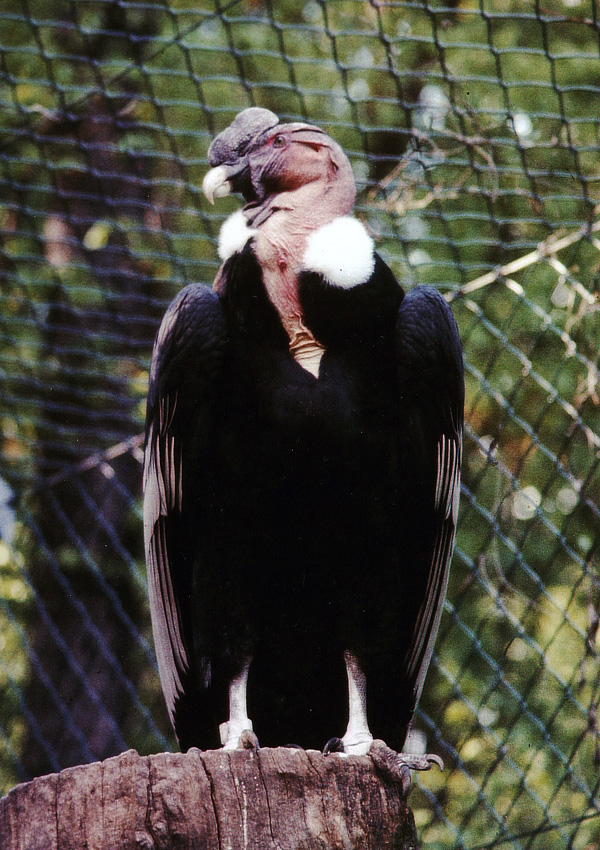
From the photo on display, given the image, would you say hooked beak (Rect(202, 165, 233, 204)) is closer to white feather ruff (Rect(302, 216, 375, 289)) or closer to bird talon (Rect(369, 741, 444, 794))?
white feather ruff (Rect(302, 216, 375, 289))

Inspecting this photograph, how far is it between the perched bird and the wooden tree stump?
20.8 inches

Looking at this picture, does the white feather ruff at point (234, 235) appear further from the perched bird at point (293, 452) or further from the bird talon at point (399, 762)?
the bird talon at point (399, 762)

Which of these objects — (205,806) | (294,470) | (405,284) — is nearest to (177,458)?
(294,470)

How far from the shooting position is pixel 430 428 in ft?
8.60

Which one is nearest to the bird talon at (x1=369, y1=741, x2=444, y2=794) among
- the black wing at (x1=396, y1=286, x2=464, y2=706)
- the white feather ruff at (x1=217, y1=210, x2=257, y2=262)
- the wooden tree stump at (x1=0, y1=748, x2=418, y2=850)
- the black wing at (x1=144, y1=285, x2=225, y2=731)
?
the wooden tree stump at (x1=0, y1=748, x2=418, y2=850)

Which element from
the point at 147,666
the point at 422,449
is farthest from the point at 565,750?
the point at 422,449

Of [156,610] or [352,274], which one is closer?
[352,274]

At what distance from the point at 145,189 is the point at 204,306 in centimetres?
264

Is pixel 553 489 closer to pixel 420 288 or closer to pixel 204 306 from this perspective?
pixel 420 288

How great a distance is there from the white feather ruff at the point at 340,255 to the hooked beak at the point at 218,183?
25cm

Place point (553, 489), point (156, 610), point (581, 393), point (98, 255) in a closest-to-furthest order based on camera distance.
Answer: point (156, 610) → point (581, 393) → point (553, 489) → point (98, 255)

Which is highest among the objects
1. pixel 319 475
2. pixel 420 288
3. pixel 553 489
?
pixel 420 288

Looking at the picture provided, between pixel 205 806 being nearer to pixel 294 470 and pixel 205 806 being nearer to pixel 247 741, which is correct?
pixel 247 741

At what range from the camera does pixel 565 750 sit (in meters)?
4.23
